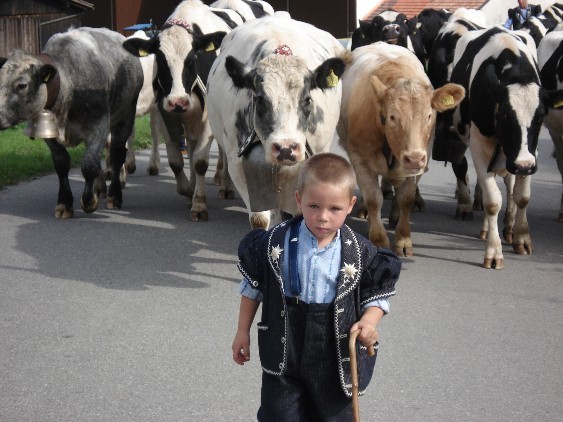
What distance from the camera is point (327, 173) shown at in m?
3.85

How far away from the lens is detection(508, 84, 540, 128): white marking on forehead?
8641 millimetres

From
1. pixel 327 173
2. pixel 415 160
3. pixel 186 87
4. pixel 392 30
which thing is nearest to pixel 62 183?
pixel 186 87

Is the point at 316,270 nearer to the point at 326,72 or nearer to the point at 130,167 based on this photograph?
the point at 326,72

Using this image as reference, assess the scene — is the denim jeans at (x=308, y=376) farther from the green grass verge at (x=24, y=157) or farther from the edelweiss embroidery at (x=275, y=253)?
the green grass verge at (x=24, y=157)

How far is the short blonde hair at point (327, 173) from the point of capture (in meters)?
3.84

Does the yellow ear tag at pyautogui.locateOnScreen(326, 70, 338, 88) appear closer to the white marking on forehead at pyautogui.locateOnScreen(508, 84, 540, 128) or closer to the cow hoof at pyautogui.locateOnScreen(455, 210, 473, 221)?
the white marking on forehead at pyautogui.locateOnScreen(508, 84, 540, 128)

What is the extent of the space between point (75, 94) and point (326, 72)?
3547 mm

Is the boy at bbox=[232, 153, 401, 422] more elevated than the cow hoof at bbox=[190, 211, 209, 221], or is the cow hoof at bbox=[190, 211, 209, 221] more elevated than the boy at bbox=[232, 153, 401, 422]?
the boy at bbox=[232, 153, 401, 422]

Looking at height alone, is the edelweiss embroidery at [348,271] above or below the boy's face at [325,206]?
below

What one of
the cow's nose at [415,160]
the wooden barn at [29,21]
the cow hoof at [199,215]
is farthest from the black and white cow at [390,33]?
the wooden barn at [29,21]

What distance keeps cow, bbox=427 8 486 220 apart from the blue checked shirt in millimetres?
6398

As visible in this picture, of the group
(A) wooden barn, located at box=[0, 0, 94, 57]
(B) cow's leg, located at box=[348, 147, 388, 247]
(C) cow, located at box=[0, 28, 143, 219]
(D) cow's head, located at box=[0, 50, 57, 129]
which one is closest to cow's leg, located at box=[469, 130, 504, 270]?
(B) cow's leg, located at box=[348, 147, 388, 247]

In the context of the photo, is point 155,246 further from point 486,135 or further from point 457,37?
point 457,37

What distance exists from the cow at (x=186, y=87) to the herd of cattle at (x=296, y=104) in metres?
0.02
